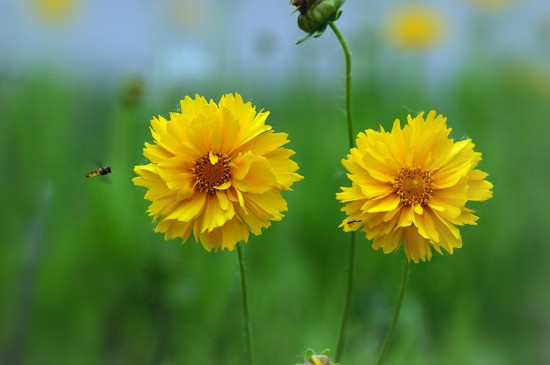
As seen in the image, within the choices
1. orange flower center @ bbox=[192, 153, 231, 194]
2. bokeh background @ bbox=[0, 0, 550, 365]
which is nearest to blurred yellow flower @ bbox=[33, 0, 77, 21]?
bokeh background @ bbox=[0, 0, 550, 365]

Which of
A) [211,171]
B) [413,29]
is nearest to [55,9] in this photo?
[413,29]

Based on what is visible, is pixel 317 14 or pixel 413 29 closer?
pixel 317 14

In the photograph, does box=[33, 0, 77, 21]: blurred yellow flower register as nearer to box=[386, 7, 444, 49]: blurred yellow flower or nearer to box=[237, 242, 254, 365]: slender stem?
box=[386, 7, 444, 49]: blurred yellow flower

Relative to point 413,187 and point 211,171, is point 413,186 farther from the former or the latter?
point 211,171

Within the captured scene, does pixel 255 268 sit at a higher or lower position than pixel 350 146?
higher

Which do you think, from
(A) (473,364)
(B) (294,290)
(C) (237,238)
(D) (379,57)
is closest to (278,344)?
(B) (294,290)

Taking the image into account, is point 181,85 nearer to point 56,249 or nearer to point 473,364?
point 56,249
